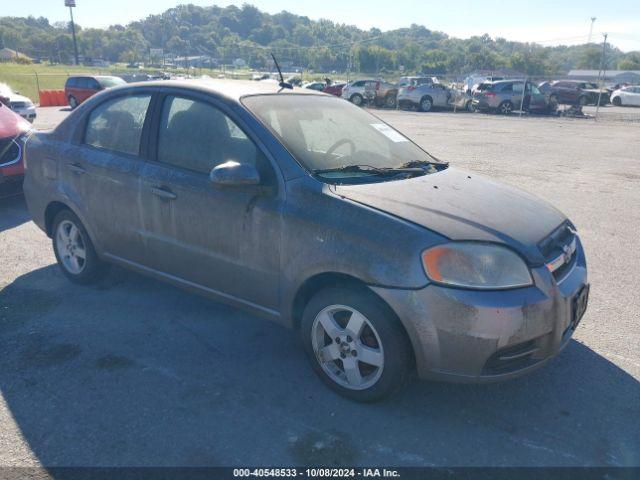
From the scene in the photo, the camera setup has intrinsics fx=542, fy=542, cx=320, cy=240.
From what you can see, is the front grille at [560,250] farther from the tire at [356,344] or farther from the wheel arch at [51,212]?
the wheel arch at [51,212]

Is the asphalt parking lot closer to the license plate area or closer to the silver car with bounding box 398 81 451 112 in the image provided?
the license plate area

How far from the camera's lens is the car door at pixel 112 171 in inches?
156

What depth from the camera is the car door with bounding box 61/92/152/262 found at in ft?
13.0

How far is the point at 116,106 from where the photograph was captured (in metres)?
4.24

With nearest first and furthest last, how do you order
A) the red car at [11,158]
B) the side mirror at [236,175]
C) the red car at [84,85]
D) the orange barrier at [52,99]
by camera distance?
the side mirror at [236,175], the red car at [11,158], the red car at [84,85], the orange barrier at [52,99]

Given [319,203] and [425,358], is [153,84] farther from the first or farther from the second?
[425,358]

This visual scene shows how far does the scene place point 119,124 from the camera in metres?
4.18

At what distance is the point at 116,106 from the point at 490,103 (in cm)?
2621

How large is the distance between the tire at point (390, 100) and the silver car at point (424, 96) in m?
1.03

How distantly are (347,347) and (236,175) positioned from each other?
1.17 meters

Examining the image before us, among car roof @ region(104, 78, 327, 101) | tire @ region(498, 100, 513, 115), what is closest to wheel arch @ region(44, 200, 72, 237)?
car roof @ region(104, 78, 327, 101)

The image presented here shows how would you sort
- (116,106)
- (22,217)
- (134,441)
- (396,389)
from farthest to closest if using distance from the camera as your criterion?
(22,217) < (116,106) < (396,389) < (134,441)

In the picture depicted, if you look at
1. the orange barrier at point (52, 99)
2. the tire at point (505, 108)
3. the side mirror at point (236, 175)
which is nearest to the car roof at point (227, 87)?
the side mirror at point (236, 175)

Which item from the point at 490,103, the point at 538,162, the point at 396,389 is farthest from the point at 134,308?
the point at 490,103
